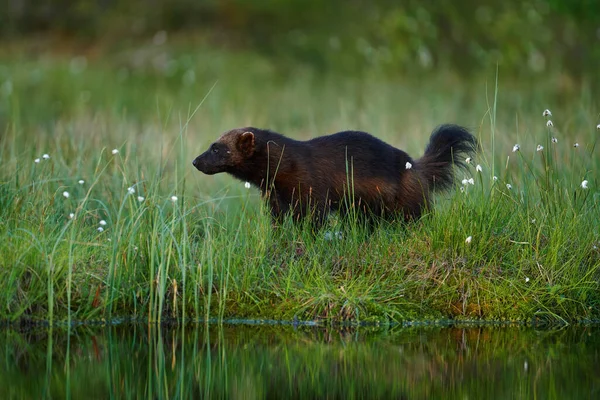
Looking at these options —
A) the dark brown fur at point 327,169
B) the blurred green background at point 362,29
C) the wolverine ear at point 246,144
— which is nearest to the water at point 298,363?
the dark brown fur at point 327,169

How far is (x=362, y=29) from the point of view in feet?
88.3

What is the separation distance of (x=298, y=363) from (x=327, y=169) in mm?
2885

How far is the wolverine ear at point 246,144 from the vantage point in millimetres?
8562

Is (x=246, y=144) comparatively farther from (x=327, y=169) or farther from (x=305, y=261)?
(x=305, y=261)

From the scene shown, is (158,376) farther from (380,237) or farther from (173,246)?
(380,237)

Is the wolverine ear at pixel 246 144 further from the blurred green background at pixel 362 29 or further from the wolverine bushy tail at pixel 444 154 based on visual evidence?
the blurred green background at pixel 362 29

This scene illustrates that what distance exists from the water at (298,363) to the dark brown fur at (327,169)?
78.1 inches

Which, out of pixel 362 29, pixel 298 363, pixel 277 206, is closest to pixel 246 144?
pixel 277 206

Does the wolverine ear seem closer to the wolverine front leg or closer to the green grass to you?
the wolverine front leg

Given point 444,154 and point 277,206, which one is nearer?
point 277,206

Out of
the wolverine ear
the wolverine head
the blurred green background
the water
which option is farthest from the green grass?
the blurred green background

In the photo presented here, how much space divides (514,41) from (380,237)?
1583cm

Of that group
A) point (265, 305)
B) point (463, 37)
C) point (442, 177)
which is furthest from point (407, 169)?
point (463, 37)

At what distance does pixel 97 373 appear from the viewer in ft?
19.1
